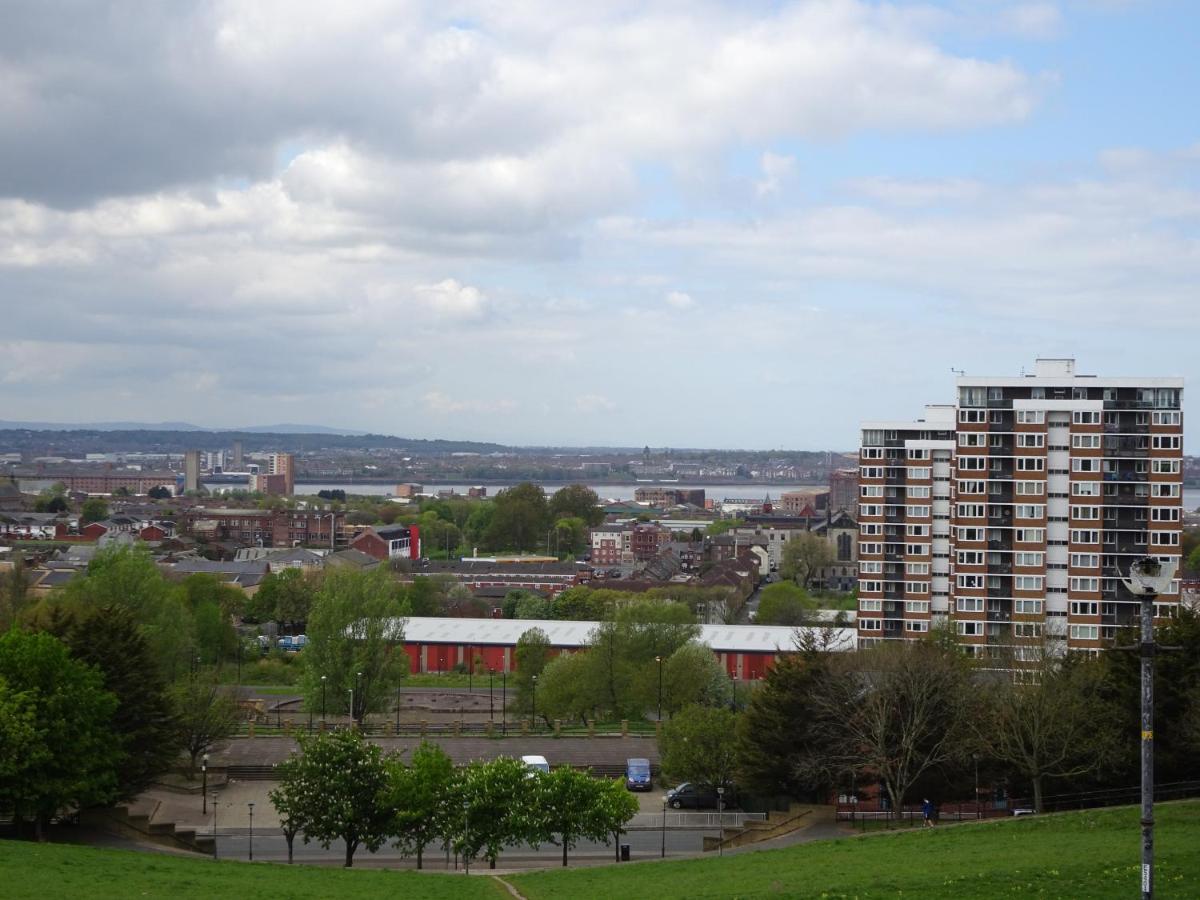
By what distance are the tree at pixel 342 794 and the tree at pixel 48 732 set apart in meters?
4.54

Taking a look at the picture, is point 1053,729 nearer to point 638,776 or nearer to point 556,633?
point 638,776

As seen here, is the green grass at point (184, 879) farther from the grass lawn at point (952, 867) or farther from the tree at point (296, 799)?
the tree at point (296, 799)

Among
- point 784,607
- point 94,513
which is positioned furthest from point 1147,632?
point 94,513

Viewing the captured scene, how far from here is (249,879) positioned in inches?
869

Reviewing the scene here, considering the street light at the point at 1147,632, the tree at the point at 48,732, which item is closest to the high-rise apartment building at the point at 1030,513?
the tree at the point at 48,732

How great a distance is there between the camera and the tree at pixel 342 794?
87.1 feet

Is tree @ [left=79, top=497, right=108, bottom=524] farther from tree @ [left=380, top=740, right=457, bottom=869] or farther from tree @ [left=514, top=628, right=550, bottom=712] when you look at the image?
tree @ [left=380, top=740, right=457, bottom=869]

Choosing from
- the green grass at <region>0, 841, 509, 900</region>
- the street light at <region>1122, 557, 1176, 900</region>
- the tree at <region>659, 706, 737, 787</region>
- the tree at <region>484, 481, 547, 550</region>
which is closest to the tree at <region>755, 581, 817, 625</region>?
the tree at <region>659, 706, 737, 787</region>

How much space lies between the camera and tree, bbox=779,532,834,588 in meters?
111

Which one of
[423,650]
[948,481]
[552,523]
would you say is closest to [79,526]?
[552,523]

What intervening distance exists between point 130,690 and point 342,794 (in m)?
7.53

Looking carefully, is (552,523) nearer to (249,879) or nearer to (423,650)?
(423,650)

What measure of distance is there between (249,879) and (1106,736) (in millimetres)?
18401

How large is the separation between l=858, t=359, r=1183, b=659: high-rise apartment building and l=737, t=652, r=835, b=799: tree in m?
16.0
